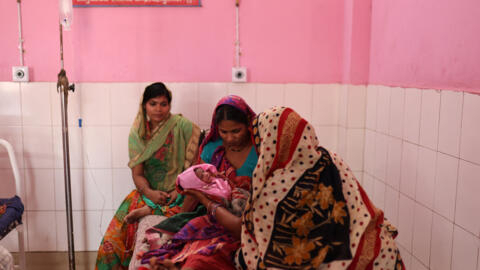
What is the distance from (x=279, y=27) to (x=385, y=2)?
2.46 feet

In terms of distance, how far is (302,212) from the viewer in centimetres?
173

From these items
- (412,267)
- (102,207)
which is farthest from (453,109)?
(102,207)

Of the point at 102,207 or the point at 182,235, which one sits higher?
the point at 182,235

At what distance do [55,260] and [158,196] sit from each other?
1214mm

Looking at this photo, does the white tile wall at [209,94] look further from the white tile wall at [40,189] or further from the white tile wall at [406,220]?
the white tile wall at [406,220]

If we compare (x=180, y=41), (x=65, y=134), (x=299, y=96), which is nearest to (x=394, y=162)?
(x=299, y=96)

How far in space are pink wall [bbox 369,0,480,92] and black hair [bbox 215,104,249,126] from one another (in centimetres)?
96

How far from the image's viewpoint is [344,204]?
1752mm

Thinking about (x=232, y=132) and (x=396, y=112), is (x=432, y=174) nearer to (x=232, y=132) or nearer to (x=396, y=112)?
(x=396, y=112)

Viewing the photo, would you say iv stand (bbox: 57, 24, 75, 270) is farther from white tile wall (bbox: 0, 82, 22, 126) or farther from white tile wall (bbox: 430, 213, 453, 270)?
white tile wall (bbox: 430, 213, 453, 270)

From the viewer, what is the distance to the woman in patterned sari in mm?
2916

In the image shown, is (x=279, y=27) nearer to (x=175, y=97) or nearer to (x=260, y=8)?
(x=260, y=8)

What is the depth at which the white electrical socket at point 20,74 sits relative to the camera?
10.3 ft

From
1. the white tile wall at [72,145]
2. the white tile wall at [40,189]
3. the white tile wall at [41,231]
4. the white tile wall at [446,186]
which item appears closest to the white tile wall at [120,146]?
the white tile wall at [72,145]
